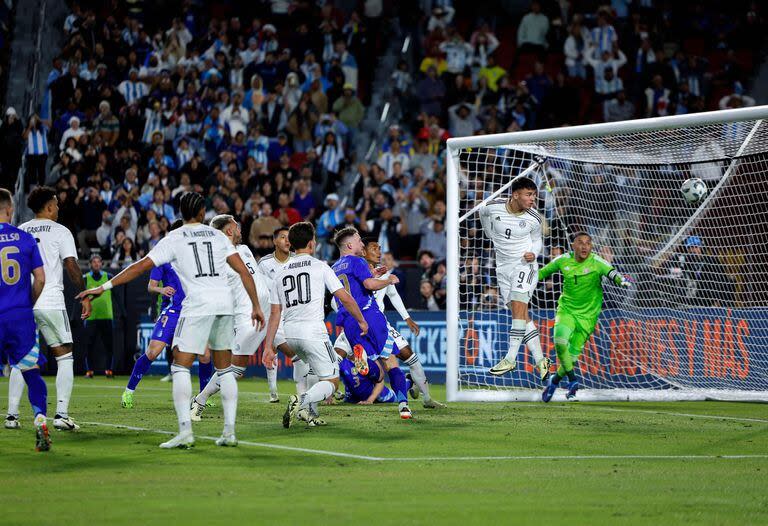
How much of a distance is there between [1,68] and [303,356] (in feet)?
65.9

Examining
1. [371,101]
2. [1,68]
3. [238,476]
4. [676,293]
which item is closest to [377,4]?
[371,101]

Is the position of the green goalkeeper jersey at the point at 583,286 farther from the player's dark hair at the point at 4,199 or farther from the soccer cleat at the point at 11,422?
the player's dark hair at the point at 4,199

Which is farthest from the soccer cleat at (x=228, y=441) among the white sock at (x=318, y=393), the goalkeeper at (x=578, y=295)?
the goalkeeper at (x=578, y=295)

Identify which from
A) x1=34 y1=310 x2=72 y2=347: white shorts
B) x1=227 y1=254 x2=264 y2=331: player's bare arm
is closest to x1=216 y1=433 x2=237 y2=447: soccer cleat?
x1=227 y1=254 x2=264 y2=331: player's bare arm

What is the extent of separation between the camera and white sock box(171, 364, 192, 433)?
991 cm

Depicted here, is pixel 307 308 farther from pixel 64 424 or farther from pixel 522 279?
pixel 522 279

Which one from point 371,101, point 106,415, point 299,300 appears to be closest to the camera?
point 299,300

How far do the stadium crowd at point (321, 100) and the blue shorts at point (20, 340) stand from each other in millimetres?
12483

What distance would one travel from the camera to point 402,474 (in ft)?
28.7

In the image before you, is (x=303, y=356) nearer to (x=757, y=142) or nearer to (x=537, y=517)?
(x=537, y=517)

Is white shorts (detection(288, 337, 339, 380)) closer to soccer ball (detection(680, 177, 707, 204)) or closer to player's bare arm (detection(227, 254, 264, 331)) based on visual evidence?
player's bare arm (detection(227, 254, 264, 331))

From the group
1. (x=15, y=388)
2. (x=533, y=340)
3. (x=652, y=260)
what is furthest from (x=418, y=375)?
(x=15, y=388)

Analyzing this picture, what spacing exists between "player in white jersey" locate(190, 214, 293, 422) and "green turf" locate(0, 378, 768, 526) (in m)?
0.35

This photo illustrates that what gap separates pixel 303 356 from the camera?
38.9 feet
